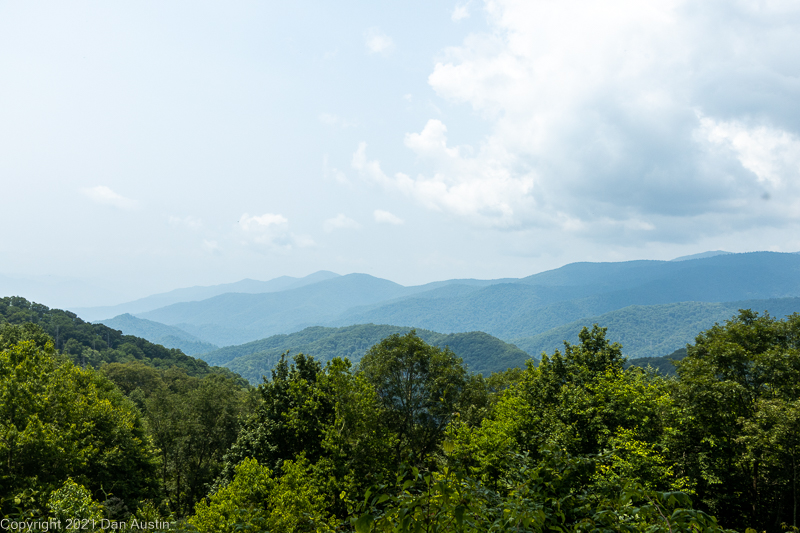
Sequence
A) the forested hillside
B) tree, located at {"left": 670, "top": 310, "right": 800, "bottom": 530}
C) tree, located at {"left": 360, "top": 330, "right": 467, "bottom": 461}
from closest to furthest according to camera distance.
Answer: tree, located at {"left": 670, "top": 310, "right": 800, "bottom": 530}, tree, located at {"left": 360, "top": 330, "right": 467, "bottom": 461}, the forested hillside

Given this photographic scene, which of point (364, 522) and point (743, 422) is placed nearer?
point (364, 522)

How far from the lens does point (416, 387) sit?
1565 inches

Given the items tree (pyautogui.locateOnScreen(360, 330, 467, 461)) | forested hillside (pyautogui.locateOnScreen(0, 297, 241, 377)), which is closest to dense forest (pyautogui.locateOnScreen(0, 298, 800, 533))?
tree (pyautogui.locateOnScreen(360, 330, 467, 461))

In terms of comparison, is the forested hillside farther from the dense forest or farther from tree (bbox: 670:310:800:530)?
tree (bbox: 670:310:800:530)

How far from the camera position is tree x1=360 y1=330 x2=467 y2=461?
38250 millimetres

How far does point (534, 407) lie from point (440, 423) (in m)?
13.0

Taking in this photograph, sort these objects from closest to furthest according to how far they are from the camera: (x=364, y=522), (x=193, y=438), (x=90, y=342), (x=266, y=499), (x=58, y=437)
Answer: (x=364, y=522), (x=266, y=499), (x=58, y=437), (x=193, y=438), (x=90, y=342)

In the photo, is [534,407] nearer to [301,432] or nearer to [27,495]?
[301,432]

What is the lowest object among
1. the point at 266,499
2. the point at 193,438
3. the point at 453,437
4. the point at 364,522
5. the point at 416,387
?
the point at 193,438

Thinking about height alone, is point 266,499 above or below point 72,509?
below

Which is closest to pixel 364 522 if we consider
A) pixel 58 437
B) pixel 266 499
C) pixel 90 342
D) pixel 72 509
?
pixel 72 509

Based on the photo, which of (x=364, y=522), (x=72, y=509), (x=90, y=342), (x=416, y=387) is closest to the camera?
(x=364, y=522)

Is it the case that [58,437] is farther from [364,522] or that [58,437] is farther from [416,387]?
[364,522]

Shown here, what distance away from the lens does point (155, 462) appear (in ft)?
107
